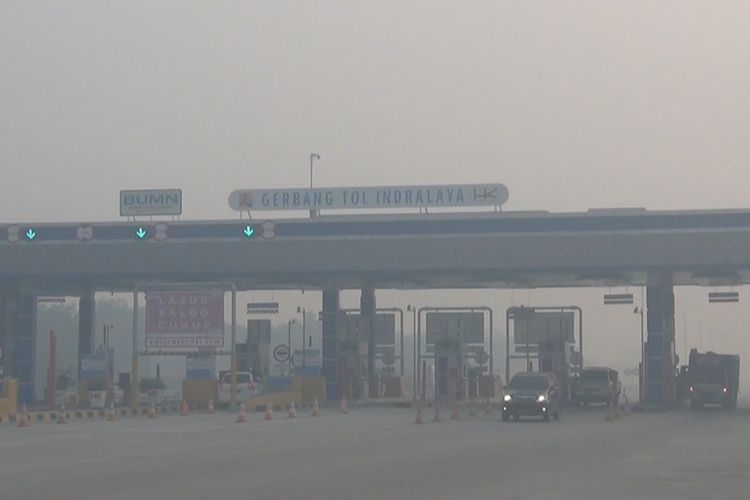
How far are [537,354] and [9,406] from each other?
99.5 feet

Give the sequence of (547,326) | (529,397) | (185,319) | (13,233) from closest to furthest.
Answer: (529,397), (185,319), (13,233), (547,326)

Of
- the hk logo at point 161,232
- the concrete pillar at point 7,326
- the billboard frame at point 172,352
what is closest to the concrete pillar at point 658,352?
the billboard frame at point 172,352

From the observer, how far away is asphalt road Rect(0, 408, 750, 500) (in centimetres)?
1912

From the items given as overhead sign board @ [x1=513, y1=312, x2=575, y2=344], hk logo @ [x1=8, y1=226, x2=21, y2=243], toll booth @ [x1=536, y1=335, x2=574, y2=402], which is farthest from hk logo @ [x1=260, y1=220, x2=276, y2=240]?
overhead sign board @ [x1=513, y1=312, x2=575, y2=344]

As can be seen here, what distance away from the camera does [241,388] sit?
199 ft

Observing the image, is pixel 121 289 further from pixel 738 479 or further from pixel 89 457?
pixel 738 479

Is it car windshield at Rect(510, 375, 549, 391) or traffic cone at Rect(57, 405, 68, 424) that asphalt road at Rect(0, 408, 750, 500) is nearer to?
traffic cone at Rect(57, 405, 68, 424)

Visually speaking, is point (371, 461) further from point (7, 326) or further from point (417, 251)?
point (7, 326)

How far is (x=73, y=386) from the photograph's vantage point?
228 ft

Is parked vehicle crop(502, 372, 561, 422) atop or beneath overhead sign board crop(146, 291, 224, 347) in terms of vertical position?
beneath

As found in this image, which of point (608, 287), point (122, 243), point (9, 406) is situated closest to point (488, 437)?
point (9, 406)

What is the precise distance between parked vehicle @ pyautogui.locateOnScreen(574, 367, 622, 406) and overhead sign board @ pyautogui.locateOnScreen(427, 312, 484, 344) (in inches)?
419

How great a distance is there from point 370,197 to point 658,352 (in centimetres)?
1351

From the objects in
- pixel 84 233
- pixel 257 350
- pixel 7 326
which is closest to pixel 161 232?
pixel 84 233
